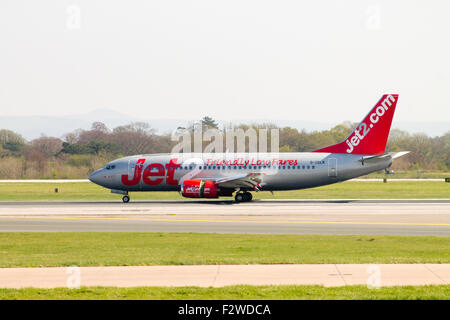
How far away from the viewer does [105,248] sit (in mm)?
21484

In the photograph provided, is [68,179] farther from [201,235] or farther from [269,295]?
[269,295]

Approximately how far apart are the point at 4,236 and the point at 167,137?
9621 centimetres

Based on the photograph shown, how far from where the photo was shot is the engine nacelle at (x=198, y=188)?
43.5 m

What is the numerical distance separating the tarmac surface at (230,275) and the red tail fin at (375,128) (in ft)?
99.4

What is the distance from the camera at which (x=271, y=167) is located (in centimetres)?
4575

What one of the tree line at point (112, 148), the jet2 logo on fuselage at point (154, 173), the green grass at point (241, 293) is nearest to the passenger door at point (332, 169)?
the jet2 logo on fuselage at point (154, 173)

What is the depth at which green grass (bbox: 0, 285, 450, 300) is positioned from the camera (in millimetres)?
11867

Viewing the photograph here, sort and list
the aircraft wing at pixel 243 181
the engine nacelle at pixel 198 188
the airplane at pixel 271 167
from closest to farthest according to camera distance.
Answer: the engine nacelle at pixel 198 188 < the aircraft wing at pixel 243 181 < the airplane at pixel 271 167

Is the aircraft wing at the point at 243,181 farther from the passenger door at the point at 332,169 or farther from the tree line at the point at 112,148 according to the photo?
the tree line at the point at 112,148

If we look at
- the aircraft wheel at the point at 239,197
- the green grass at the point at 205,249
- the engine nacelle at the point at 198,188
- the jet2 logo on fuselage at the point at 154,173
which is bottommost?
the green grass at the point at 205,249

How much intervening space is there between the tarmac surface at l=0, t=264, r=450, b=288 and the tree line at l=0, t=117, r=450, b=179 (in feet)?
261

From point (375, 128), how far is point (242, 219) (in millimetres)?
17891

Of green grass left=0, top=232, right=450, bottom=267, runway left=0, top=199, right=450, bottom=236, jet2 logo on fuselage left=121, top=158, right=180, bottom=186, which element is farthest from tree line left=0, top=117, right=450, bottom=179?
green grass left=0, top=232, right=450, bottom=267

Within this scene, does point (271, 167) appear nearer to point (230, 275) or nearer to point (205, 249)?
point (205, 249)
